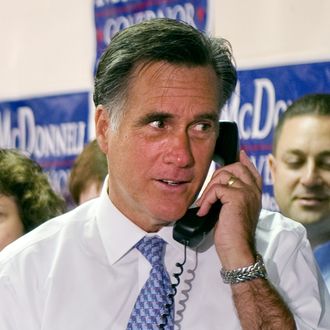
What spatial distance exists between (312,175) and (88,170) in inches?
37.8

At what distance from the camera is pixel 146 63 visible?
1833mm

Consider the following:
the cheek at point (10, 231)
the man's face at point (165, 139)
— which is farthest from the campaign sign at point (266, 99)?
the man's face at point (165, 139)

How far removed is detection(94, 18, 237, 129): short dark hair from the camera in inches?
72.2

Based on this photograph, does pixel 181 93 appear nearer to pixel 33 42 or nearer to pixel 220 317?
pixel 220 317

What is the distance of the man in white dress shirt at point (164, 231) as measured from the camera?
180 centimetres

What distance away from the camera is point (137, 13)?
127 inches

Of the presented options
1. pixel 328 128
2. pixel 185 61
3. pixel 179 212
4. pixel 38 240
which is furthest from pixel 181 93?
pixel 328 128

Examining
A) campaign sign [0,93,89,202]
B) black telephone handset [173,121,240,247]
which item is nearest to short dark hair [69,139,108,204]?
campaign sign [0,93,89,202]

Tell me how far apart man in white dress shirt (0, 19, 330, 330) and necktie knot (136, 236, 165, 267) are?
0.04 ft

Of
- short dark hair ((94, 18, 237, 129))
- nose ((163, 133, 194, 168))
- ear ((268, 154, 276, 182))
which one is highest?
short dark hair ((94, 18, 237, 129))

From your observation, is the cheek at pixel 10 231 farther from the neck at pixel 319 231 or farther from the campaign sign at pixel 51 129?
the campaign sign at pixel 51 129

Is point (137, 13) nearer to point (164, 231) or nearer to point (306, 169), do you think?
point (306, 169)

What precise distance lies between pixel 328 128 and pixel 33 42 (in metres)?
1.68

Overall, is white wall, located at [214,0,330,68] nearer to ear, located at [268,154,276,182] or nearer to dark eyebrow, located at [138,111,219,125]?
ear, located at [268,154,276,182]
